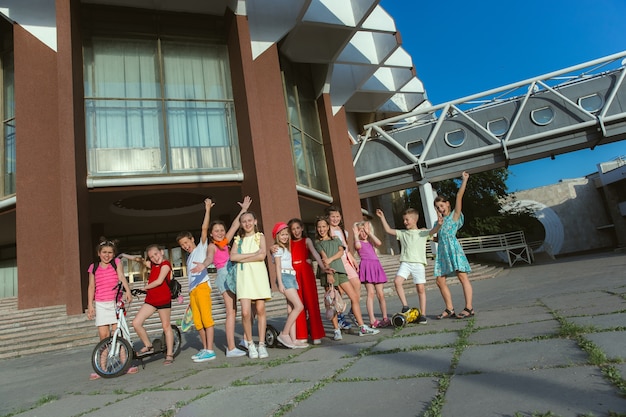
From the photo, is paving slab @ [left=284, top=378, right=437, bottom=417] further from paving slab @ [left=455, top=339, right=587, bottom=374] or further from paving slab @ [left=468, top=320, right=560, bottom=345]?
paving slab @ [left=468, top=320, right=560, bottom=345]

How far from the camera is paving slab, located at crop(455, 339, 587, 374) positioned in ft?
8.53

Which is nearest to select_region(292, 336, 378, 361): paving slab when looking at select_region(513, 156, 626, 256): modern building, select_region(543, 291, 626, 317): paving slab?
select_region(543, 291, 626, 317): paving slab

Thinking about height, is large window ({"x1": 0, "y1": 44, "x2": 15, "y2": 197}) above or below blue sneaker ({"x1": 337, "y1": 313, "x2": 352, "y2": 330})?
above

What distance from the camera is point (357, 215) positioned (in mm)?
17812

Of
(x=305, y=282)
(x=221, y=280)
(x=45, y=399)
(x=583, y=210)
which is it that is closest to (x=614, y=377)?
(x=305, y=282)

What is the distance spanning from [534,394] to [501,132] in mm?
17861

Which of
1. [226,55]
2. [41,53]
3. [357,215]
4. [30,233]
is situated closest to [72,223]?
[30,233]

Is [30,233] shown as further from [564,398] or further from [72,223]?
[564,398]

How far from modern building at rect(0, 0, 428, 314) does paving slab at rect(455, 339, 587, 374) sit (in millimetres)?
9818

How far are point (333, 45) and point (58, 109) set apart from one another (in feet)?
31.9

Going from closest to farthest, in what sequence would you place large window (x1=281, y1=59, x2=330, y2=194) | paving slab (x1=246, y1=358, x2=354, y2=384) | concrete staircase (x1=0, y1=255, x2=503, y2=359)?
1. paving slab (x1=246, y1=358, x2=354, y2=384)
2. concrete staircase (x1=0, y1=255, x2=503, y2=359)
3. large window (x1=281, y1=59, x2=330, y2=194)

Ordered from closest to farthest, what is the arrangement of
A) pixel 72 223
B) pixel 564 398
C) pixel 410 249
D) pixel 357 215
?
pixel 564 398
pixel 410 249
pixel 72 223
pixel 357 215

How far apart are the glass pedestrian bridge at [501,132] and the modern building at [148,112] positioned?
356cm

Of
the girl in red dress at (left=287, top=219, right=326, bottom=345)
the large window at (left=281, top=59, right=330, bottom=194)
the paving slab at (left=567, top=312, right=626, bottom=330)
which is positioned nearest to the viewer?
the paving slab at (left=567, top=312, right=626, bottom=330)
